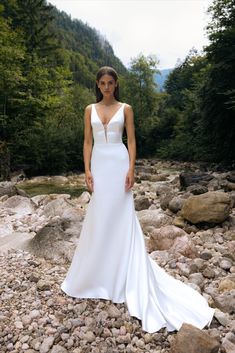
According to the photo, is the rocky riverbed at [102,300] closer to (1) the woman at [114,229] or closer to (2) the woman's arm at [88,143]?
(1) the woman at [114,229]

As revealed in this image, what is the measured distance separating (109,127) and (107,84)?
0.43m

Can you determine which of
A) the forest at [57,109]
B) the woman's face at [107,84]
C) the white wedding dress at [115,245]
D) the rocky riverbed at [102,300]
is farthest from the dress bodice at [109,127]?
the forest at [57,109]

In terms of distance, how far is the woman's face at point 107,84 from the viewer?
11.1 ft

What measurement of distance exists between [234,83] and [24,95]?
10.2 metres

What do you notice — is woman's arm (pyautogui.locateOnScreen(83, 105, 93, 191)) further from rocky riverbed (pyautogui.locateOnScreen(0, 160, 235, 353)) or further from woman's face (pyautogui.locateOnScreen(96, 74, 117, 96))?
rocky riverbed (pyautogui.locateOnScreen(0, 160, 235, 353))

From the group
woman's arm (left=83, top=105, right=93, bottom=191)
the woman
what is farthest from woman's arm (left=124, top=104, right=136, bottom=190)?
woman's arm (left=83, top=105, right=93, bottom=191)

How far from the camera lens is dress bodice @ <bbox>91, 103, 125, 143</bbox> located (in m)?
3.39

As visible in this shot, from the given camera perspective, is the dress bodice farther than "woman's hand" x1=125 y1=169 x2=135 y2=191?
No

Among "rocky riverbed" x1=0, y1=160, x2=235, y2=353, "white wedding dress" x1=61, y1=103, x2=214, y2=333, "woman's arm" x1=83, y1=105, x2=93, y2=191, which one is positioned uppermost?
"woman's arm" x1=83, y1=105, x2=93, y2=191

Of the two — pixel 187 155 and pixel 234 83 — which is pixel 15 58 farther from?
pixel 187 155

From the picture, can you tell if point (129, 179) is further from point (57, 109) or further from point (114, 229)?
point (57, 109)

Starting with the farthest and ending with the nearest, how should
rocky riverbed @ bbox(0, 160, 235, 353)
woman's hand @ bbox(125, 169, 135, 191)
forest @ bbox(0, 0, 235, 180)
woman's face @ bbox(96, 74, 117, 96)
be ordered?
1. forest @ bbox(0, 0, 235, 180)
2. woman's hand @ bbox(125, 169, 135, 191)
3. woman's face @ bbox(96, 74, 117, 96)
4. rocky riverbed @ bbox(0, 160, 235, 353)

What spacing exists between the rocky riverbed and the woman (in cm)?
22

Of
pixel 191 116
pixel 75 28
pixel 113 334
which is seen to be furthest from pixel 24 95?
pixel 75 28
